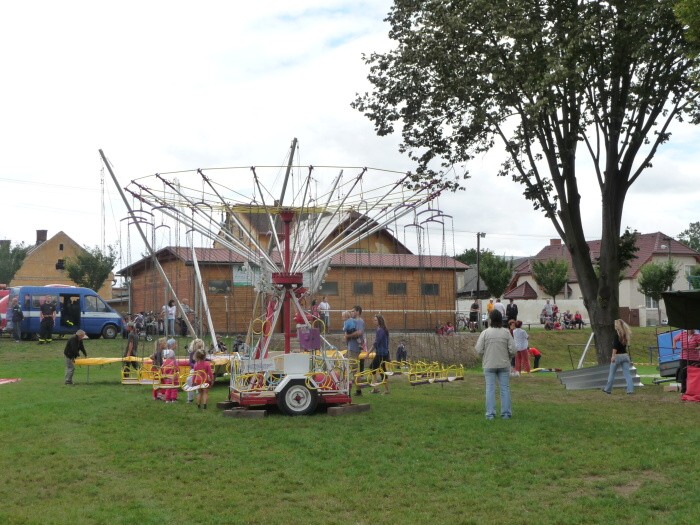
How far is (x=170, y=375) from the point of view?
2041 centimetres

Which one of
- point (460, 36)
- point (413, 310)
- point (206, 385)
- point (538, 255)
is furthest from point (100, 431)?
point (538, 255)

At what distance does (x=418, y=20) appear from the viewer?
2456 cm

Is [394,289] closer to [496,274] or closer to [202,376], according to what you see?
[202,376]

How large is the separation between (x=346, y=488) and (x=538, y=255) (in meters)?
92.6

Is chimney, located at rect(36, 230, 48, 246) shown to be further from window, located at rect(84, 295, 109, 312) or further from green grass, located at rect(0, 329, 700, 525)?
green grass, located at rect(0, 329, 700, 525)

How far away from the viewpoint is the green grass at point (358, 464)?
373 inches

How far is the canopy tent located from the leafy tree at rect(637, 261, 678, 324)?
5073 centimetres

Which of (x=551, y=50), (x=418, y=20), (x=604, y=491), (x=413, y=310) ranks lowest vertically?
(x=604, y=491)

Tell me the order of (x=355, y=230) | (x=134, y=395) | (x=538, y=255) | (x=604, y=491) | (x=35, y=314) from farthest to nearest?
(x=538, y=255)
(x=35, y=314)
(x=134, y=395)
(x=355, y=230)
(x=604, y=491)

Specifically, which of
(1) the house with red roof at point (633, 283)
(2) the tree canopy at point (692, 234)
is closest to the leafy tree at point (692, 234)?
(2) the tree canopy at point (692, 234)

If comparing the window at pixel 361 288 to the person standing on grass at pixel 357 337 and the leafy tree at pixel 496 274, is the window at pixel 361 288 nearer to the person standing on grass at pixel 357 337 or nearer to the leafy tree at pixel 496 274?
the person standing on grass at pixel 357 337

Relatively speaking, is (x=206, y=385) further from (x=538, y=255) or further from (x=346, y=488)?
(x=538, y=255)

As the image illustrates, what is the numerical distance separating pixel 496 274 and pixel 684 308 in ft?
200

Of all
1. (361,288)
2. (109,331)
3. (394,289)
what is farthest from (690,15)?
(109,331)
